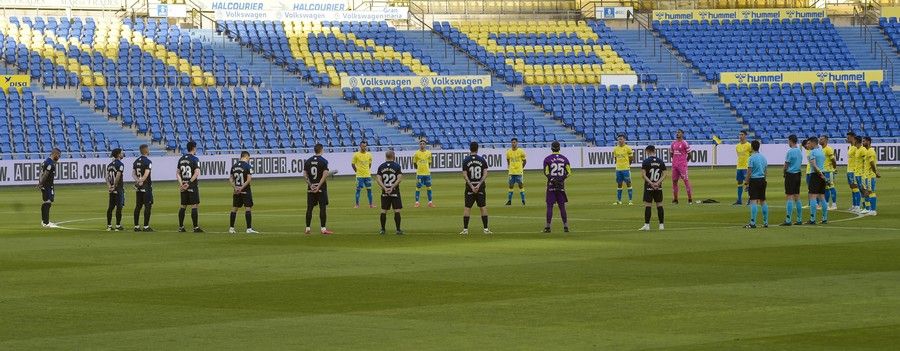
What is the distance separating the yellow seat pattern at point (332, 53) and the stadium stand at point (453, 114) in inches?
66.9

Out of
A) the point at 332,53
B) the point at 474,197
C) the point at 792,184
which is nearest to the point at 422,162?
the point at 474,197

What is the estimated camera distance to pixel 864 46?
3201 inches

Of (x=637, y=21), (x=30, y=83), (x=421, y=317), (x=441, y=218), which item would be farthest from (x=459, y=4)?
(x=421, y=317)

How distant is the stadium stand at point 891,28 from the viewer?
80.8m

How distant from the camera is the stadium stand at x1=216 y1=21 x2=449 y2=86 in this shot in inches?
2788

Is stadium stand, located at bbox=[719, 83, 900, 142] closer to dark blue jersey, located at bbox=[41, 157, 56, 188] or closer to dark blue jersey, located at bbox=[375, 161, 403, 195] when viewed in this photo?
dark blue jersey, located at bbox=[41, 157, 56, 188]

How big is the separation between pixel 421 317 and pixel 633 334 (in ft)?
8.74

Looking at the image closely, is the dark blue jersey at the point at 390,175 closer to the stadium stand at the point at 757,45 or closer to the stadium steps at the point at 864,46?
the stadium stand at the point at 757,45

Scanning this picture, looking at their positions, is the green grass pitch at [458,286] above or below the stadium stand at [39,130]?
below

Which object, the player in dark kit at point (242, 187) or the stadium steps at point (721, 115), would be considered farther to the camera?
the stadium steps at point (721, 115)

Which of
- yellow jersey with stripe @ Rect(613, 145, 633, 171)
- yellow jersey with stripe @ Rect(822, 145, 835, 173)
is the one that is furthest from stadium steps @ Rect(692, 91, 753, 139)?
yellow jersey with stripe @ Rect(822, 145, 835, 173)

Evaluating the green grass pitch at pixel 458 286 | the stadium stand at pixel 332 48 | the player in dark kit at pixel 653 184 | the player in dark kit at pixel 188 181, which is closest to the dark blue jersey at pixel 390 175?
the green grass pitch at pixel 458 286

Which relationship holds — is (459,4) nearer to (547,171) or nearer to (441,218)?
(441,218)

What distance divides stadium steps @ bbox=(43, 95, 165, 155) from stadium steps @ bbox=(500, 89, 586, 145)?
17.4m
